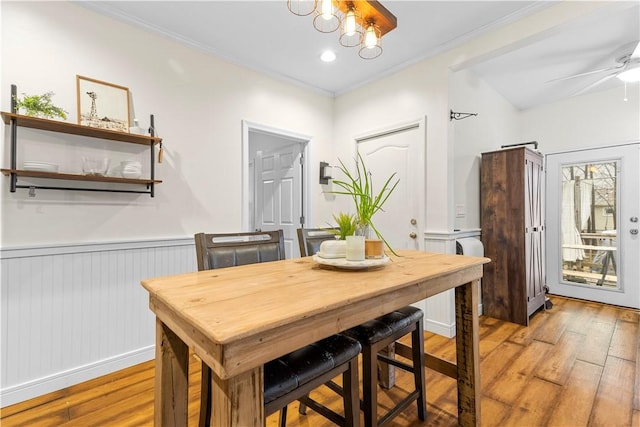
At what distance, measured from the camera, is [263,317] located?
0.74 m

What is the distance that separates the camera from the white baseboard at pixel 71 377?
1.79m

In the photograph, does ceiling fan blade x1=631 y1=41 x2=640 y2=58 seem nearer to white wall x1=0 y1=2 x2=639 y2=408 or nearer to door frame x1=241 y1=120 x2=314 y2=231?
white wall x1=0 y1=2 x2=639 y2=408

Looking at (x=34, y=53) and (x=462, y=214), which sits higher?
(x=34, y=53)

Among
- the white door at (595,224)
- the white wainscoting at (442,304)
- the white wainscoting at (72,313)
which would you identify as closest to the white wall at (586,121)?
the white door at (595,224)

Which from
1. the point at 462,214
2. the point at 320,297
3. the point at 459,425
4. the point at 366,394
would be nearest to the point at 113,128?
the point at 320,297

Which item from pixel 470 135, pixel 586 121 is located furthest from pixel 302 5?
pixel 586 121

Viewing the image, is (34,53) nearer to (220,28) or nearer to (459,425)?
(220,28)

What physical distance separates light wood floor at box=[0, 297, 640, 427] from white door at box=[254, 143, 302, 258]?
181 centimetres

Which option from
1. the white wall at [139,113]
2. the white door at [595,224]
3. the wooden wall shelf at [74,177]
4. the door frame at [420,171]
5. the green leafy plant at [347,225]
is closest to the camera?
the green leafy plant at [347,225]

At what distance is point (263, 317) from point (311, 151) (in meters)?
2.97

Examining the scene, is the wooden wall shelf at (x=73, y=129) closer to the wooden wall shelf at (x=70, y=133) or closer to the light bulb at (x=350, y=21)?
the wooden wall shelf at (x=70, y=133)

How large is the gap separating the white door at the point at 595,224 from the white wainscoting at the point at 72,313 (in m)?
4.59

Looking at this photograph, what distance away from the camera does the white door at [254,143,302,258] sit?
3.61m

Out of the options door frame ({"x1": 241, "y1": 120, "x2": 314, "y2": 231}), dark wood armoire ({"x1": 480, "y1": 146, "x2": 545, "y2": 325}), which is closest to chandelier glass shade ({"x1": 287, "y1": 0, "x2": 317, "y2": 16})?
door frame ({"x1": 241, "y1": 120, "x2": 314, "y2": 231})
